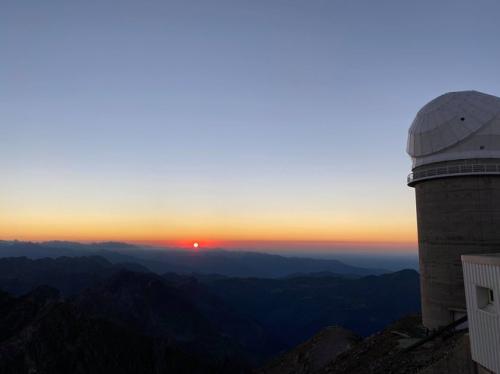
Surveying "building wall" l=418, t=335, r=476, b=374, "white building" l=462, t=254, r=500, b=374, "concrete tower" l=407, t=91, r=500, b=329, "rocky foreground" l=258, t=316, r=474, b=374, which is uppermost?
"concrete tower" l=407, t=91, r=500, b=329

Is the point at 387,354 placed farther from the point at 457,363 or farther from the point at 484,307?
the point at 484,307

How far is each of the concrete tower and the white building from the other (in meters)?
9.77

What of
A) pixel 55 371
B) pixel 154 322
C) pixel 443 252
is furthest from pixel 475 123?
pixel 154 322

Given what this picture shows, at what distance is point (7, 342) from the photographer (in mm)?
67750

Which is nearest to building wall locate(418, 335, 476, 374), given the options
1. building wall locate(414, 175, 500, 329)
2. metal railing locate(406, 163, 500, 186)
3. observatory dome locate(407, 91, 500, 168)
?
building wall locate(414, 175, 500, 329)

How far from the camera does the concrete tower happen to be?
23.6 metres

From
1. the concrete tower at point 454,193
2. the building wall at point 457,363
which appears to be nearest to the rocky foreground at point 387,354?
the building wall at point 457,363

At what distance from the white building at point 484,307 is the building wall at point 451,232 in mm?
9690

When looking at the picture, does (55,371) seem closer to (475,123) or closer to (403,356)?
(403,356)

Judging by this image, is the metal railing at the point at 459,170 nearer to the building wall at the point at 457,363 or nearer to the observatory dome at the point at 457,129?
the observatory dome at the point at 457,129

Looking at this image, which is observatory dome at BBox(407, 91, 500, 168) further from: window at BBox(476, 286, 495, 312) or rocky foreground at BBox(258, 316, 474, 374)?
window at BBox(476, 286, 495, 312)

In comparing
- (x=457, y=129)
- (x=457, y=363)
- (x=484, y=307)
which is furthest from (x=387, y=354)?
(x=457, y=129)

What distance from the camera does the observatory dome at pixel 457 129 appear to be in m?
24.5

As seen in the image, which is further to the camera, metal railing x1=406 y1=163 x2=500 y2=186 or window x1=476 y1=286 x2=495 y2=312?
metal railing x1=406 y1=163 x2=500 y2=186
